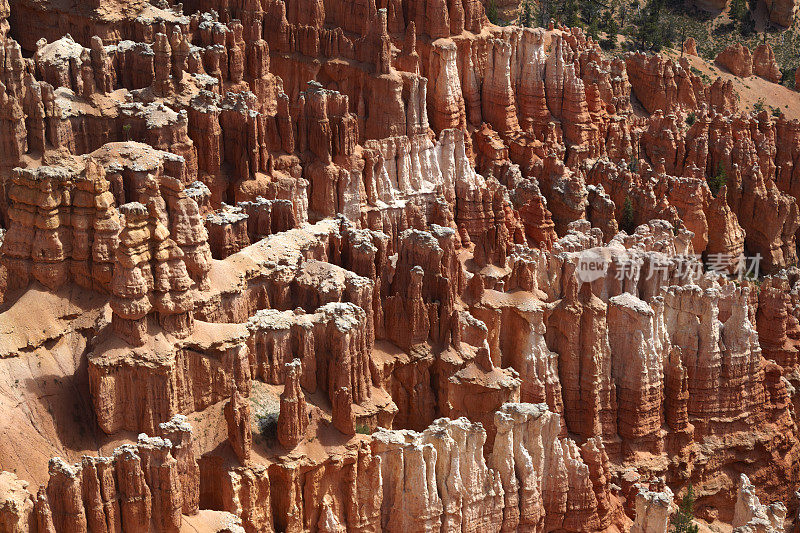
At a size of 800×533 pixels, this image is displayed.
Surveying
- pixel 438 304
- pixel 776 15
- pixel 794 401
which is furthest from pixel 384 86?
pixel 776 15

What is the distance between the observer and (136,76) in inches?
1911

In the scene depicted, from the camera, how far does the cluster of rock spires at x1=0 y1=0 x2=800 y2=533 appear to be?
33.8m

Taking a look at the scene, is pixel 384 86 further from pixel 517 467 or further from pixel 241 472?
pixel 241 472

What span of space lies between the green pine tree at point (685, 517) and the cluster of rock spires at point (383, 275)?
1336mm

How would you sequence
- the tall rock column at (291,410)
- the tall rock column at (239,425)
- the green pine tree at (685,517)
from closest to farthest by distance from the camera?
1. the tall rock column at (239,425)
2. the tall rock column at (291,410)
3. the green pine tree at (685,517)

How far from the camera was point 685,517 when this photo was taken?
153 ft

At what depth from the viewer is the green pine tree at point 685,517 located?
4569cm

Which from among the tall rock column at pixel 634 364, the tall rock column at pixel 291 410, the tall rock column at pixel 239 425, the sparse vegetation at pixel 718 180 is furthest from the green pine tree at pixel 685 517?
the sparse vegetation at pixel 718 180

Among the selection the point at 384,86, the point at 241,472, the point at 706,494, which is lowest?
the point at 706,494

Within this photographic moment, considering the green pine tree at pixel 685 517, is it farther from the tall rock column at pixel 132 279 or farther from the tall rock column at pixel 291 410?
the tall rock column at pixel 132 279

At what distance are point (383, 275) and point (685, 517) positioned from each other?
45.6ft

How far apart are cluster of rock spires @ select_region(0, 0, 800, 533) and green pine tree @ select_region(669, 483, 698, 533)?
52.6 inches

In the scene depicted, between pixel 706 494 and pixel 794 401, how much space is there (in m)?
7.26

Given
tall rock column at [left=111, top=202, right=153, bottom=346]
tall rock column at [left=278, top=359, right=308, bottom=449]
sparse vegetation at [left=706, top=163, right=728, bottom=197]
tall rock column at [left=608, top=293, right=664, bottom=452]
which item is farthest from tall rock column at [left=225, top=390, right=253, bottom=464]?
sparse vegetation at [left=706, top=163, right=728, bottom=197]
